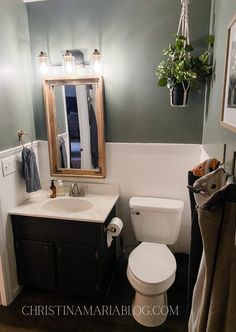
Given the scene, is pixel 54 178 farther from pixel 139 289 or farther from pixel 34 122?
pixel 139 289

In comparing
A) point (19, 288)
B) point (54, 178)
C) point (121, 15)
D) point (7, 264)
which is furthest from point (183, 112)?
point (19, 288)

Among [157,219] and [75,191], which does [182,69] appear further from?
[75,191]

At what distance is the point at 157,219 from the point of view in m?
2.06

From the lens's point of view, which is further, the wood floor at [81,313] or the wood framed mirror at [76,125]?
the wood framed mirror at [76,125]

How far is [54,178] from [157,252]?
3.92 ft

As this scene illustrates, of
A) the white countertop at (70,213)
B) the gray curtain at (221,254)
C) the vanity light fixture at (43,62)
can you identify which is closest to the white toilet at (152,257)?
the white countertop at (70,213)

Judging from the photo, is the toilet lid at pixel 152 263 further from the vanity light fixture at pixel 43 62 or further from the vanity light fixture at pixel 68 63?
the vanity light fixture at pixel 43 62

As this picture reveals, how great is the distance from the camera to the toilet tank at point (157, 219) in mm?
2033

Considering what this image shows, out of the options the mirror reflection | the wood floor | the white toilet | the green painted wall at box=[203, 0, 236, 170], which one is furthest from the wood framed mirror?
the wood floor

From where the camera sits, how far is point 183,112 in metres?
2.04

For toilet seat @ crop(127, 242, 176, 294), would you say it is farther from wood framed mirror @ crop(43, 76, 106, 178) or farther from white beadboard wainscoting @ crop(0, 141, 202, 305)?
wood framed mirror @ crop(43, 76, 106, 178)

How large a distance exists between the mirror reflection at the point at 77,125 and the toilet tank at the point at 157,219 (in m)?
0.57

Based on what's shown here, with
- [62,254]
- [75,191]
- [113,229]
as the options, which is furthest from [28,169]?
[113,229]

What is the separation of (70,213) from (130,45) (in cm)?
146
